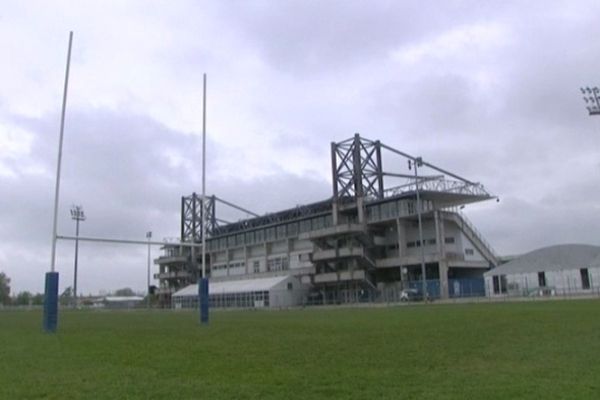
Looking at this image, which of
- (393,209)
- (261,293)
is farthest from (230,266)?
(393,209)

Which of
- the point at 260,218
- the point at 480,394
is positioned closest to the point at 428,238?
the point at 260,218

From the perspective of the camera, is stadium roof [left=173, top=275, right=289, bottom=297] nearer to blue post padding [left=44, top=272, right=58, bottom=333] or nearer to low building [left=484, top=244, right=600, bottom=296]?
low building [left=484, top=244, right=600, bottom=296]

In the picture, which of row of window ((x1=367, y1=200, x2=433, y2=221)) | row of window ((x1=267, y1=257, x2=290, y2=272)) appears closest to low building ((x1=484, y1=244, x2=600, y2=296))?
row of window ((x1=367, y1=200, x2=433, y2=221))

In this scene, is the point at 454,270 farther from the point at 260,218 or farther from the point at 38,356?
the point at 38,356

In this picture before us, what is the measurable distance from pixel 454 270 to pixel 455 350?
190 ft

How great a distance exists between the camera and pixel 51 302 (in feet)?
67.6

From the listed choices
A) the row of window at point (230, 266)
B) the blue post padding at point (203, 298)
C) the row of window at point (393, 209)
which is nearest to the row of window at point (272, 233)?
the row of window at point (230, 266)

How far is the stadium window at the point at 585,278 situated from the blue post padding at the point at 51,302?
4524 centimetres

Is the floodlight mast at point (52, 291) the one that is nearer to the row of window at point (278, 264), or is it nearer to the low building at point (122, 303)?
the row of window at point (278, 264)

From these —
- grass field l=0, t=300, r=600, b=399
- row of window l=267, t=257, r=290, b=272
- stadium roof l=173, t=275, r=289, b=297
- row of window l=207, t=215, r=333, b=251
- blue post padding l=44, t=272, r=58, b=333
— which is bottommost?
grass field l=0, t=300, r=600, b=399

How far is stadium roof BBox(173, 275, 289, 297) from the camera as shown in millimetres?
75169

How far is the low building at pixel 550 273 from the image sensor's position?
51.7 meters

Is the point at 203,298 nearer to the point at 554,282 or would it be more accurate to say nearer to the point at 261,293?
the point at 554,282

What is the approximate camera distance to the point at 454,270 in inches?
2625
